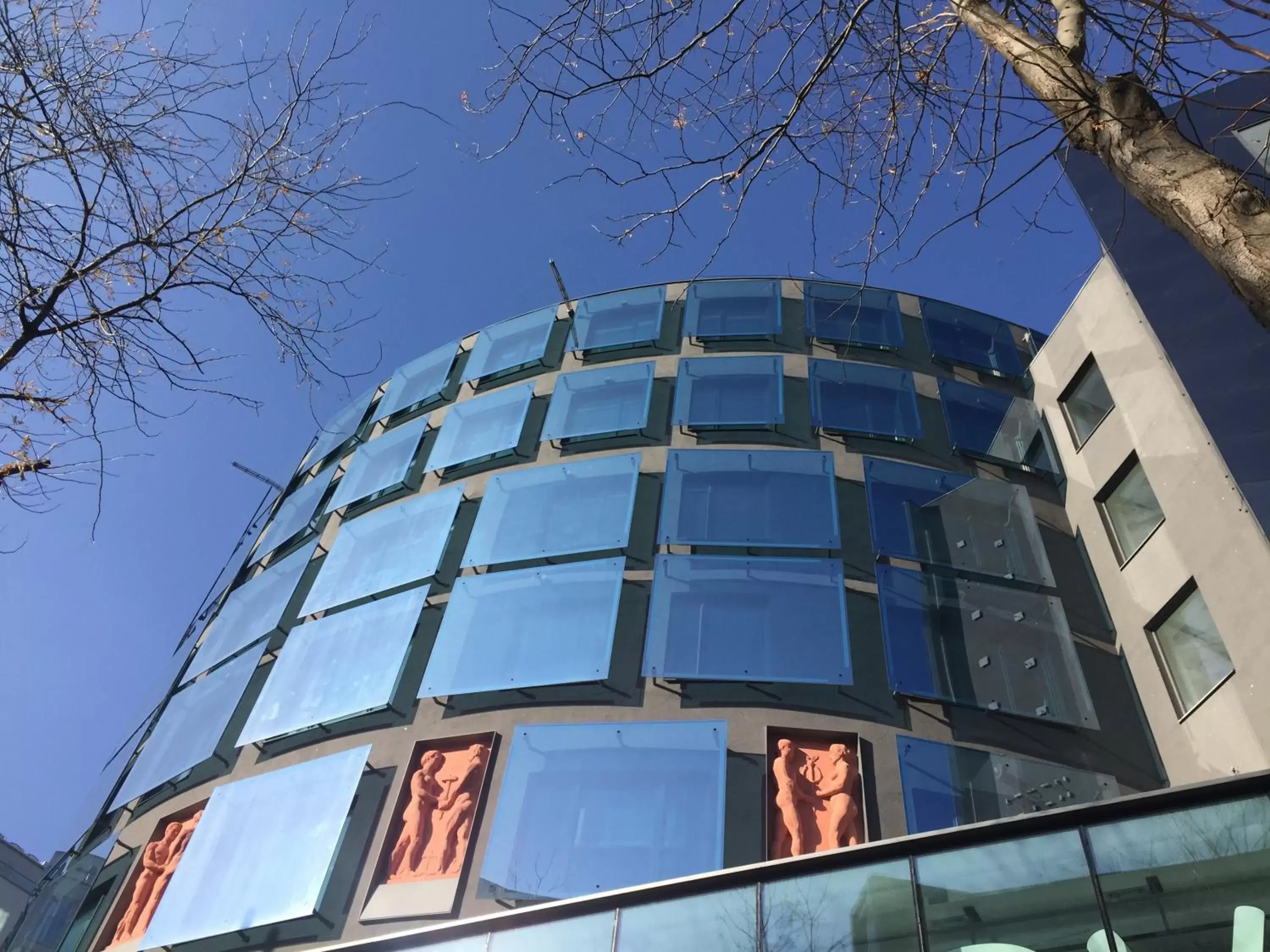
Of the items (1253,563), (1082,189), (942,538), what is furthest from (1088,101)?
(1082,189)

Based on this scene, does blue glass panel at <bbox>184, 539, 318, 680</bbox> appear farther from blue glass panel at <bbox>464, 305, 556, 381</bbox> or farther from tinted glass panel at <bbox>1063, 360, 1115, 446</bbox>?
tinted glass panel at <bbox>1063, 360, 1115, 446</bbox>

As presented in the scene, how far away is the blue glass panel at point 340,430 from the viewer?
864 inches

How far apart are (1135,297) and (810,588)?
6535mm

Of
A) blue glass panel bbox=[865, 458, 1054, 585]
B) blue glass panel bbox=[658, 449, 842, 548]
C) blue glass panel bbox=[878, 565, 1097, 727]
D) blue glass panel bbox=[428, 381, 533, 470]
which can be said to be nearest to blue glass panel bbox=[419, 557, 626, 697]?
blue glass panel bbox=[658, 449, 842, 548]

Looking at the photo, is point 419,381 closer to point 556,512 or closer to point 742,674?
point 556,512

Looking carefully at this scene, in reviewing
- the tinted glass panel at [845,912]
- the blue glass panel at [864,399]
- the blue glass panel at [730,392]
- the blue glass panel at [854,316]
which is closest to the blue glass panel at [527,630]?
the blue glass panel at [730,392]

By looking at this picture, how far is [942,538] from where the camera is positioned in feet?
47.9

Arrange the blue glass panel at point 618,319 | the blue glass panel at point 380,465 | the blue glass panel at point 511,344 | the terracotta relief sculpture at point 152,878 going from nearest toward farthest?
the terracotta relief sculpture at point 152,878 < the blue glass panel at point 380,465 < the blue glass panel at point 618,319 < the blue glass panel at point 511,344

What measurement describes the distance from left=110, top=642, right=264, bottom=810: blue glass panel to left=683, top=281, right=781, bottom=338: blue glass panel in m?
10.4

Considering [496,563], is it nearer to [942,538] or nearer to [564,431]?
[564,431]

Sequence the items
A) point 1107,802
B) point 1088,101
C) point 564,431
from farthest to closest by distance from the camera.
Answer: point 564,431
point 1107,802
point 1088,101

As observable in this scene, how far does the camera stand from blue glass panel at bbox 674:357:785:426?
16.7 m

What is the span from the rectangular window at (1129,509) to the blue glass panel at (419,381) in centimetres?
1299

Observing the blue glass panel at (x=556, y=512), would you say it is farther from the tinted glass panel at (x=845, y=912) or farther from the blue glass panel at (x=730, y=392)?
the tinted glass panel at (x=845, y=912)
